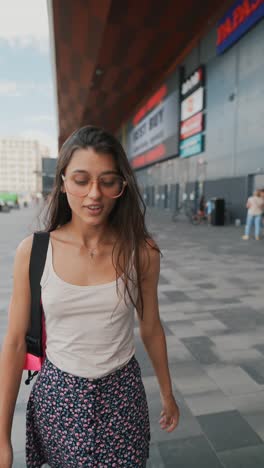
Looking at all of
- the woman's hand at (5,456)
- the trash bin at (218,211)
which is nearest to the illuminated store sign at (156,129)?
the trash bin at (218,211)

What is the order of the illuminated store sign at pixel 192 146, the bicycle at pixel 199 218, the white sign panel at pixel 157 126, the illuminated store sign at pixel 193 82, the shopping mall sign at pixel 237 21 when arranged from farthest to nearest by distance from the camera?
the white sign panel at pixel 157 126 < the illuminated store sign at pixel 192 146 < the illuminated store sign at pixel 193 82 < the bicycle at pixel 199 218 < the shopping mall sign at pixel 237 21

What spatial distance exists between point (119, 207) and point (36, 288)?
0.39 m

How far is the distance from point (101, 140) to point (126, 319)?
0.57 meters

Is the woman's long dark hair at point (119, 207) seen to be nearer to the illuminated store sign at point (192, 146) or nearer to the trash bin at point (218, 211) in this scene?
the trash bin at point (218, 211)

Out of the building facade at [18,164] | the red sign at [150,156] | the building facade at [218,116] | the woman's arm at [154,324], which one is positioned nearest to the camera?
the woman's arm at [154,324]

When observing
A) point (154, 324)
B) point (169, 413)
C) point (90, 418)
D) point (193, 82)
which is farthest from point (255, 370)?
point (193, 82)

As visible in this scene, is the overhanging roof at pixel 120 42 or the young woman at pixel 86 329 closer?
the young woman at pixel 86 329

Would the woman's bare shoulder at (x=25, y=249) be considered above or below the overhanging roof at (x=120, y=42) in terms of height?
below

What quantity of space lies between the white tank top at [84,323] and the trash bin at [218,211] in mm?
14975

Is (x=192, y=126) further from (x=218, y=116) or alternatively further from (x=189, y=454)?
(x=189, y=454)

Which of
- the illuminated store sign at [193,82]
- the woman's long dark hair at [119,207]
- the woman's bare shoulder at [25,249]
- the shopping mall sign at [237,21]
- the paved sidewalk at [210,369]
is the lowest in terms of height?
the paved sidewalk at [210,369]

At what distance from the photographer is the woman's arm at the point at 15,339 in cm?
115

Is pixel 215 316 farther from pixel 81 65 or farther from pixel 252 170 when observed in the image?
pixel 81 65

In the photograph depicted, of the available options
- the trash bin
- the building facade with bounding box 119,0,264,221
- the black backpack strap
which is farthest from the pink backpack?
the trash bin
